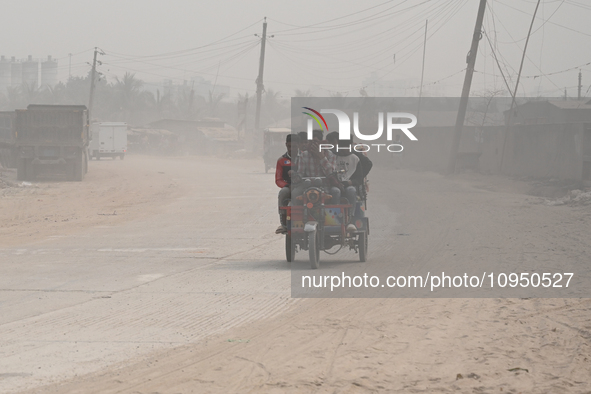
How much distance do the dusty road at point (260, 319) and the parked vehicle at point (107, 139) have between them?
41653mm

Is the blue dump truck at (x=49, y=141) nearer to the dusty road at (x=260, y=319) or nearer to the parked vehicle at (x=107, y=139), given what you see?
the dusty road at (x=260, y=319)

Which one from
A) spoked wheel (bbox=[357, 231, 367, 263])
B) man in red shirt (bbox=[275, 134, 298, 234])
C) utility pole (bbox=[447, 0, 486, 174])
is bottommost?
spoked wheel (bbox=[357, 231, 367, 263])

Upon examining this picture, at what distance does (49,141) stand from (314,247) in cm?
2414

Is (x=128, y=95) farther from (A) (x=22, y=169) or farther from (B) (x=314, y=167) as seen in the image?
(B) (x=314, y=167)

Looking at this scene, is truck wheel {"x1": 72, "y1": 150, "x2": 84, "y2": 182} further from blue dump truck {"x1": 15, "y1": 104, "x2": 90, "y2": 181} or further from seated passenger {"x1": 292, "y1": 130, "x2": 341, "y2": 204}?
seated passenger {"x1": 292, "y1": 130, "x2": 341, "y2": 204}

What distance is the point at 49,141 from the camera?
31.1 metres

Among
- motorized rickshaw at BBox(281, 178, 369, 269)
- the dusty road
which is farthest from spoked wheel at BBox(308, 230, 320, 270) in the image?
the dusty road

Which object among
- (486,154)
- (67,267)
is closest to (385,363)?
(67,267)

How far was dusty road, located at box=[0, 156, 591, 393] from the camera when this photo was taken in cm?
511

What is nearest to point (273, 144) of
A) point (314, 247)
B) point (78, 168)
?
point (78, 168)

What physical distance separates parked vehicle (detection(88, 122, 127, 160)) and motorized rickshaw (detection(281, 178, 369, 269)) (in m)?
47.4

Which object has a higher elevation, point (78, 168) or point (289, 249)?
point (289, 249)

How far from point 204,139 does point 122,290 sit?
73.8 m

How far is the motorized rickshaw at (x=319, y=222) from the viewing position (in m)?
10.0
